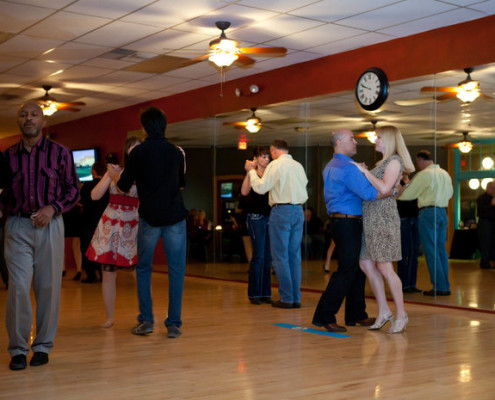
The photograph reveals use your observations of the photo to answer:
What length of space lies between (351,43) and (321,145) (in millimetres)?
1245

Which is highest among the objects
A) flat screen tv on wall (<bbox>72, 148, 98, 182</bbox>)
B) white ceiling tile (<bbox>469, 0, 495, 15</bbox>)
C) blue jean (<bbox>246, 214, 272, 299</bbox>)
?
white ceiling tile (<bbox>469, 0, 495, 15</bbox>)

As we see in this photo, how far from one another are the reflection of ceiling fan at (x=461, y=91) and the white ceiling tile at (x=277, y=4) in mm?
1606

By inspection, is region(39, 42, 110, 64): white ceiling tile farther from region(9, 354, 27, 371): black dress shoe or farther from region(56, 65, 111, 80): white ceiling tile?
region(9, 354, 27, 371): black dress shoe

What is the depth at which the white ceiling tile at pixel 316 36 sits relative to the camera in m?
6.97

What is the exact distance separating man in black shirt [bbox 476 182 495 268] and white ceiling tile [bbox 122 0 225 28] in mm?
3196

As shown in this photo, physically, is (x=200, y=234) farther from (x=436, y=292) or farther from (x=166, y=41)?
(x=436, y=292)

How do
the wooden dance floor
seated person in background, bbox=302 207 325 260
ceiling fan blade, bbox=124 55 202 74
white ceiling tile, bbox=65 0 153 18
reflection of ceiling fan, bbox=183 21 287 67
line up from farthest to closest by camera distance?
ceiling fan blade, bbox=124 55 202 74 < seated person in background, bbox=302 207 325 260 < reflection of ceiling fan, bbox=183 21 287 67 < white ceiling tile, bbox=65 0 153 18 < the wooden dance floor

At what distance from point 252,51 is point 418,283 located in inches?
112

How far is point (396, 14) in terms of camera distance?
6441 mm

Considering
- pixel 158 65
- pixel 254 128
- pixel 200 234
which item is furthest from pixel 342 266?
pixel 200 234

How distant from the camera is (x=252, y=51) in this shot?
22.0 ft

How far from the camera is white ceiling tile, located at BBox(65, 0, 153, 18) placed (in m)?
6.20

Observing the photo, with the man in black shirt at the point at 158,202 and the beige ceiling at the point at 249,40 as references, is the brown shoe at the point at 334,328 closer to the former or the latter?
the man in black shirt at the point at 158,202

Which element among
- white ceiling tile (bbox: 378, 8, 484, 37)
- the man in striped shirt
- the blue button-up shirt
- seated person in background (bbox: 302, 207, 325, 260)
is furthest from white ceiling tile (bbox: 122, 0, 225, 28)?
seated person in background (bbox: 302, 207, 325, 260)
